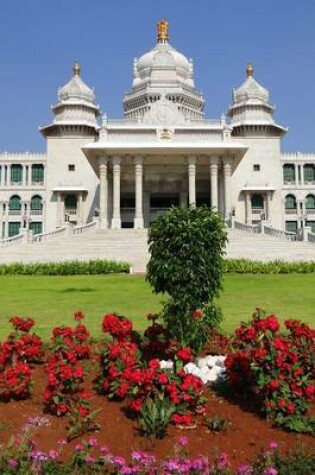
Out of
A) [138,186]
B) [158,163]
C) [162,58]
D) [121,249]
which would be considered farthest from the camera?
[162,58]

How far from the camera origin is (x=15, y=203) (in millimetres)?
63156

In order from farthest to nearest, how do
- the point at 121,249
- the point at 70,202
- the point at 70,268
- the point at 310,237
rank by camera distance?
the point at 70,202
the point at 310,237
the point at 121,249
the point at 70,268

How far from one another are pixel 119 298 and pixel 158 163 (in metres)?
29.2

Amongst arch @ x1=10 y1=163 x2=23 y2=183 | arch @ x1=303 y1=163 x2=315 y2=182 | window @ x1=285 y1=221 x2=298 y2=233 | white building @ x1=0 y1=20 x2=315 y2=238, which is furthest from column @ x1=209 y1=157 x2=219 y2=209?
arch @ x1=10 y1=163 x2=23 y2=183

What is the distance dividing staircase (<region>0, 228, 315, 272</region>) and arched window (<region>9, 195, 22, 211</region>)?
30165mm

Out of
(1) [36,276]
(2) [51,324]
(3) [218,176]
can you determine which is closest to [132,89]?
(3) [218,176]

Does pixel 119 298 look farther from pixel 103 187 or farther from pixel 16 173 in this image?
pixel 16 173

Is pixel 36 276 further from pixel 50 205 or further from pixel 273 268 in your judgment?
pixel 50 205

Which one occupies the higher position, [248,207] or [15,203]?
[15,203]

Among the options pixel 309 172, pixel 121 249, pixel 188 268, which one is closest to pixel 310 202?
pixel 309 172

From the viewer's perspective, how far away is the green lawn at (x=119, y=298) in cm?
1381

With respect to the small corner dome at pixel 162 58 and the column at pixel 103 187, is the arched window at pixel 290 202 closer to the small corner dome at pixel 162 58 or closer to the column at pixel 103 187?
the small corner dome at pixel 162 58

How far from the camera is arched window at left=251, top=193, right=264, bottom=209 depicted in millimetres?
58906

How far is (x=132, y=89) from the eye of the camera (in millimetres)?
62812
